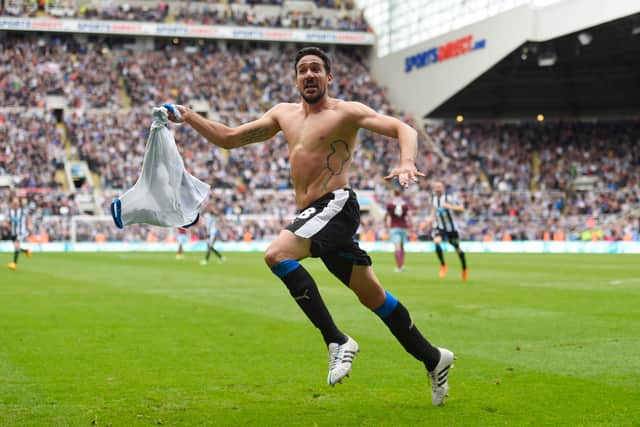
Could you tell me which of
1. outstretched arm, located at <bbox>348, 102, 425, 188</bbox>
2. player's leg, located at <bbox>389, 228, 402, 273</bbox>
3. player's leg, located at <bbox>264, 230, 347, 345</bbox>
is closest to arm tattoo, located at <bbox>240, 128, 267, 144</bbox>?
outstretched arm, located at <bbox>348, 102, 425, 188</bbox>

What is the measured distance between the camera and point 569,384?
710 centimetres

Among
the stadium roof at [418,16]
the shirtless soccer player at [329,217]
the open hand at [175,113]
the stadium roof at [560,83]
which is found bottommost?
the shirtless soccer player at [329,217]

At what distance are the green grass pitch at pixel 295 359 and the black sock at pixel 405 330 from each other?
336 millimetres

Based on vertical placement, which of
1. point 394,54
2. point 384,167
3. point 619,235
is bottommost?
point 619,235

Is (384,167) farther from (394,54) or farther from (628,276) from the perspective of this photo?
(628,276)

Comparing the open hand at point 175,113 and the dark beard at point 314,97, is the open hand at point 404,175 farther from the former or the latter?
the open hand at point 175,113

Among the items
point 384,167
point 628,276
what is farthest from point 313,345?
point 384,167

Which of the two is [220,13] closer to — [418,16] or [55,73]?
[55,73]

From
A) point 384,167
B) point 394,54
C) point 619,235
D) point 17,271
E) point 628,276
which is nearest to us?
point 628,276

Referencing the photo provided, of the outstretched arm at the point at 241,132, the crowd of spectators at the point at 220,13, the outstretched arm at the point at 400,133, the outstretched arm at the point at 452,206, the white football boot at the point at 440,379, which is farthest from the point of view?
the crowd of spectators at the point at 220,13

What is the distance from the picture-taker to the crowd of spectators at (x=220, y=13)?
60.2m

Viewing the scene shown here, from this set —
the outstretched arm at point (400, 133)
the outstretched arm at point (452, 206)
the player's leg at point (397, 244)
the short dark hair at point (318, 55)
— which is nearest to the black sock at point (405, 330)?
the outstretched arm at point (400, 133)

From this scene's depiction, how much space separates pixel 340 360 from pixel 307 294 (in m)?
0.50

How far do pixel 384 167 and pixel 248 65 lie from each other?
1434cm
